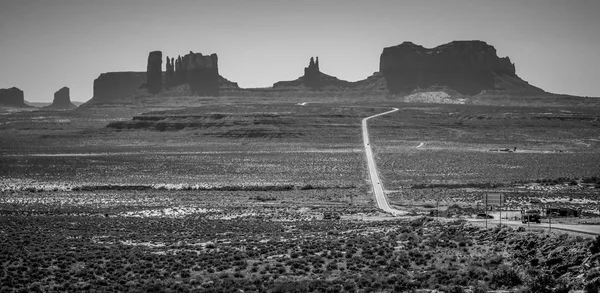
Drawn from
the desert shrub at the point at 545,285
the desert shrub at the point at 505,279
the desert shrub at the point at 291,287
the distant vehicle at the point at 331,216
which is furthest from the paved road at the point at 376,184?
the desert shrub at the point at 545,285

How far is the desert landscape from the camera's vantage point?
2556 cm

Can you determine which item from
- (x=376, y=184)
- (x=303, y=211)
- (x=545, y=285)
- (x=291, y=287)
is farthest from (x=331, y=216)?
(x=545, y=285)

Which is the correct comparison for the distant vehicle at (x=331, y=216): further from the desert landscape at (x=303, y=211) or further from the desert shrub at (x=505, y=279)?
the desert shrub at (x=505, y=279)

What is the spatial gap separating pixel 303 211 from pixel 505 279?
24.2 meters

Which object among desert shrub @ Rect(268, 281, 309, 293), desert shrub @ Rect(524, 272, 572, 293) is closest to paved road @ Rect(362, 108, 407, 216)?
desert shrub @ Rect(268, 281, 309, 293)

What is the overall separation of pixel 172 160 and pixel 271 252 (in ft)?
190

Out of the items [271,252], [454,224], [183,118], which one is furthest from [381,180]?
[183,118]

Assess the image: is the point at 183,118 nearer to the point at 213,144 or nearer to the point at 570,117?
the point at 213,144

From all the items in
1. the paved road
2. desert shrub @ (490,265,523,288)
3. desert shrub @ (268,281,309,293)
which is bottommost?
the paved road

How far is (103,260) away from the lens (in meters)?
29.2

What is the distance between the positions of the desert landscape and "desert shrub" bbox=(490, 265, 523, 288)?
54 millimetres

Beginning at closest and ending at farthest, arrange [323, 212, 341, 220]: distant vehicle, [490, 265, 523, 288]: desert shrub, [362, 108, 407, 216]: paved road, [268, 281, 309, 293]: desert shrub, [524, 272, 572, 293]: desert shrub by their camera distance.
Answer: [524, 272, 572, 293]: desert shrub < [490, 265, 523, 288]: desert shrub < [268, 281, 309, 293]: desert shrub < [323, 212, 341, 220]: distant vehicle < [362, 108, 407, 216]: paved road

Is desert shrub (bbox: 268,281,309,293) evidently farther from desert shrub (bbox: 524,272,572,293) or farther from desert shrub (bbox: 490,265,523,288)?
desert shrub (bbox: 524,272,572,293)

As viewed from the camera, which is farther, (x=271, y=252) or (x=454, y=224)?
(x=454, y=224)
